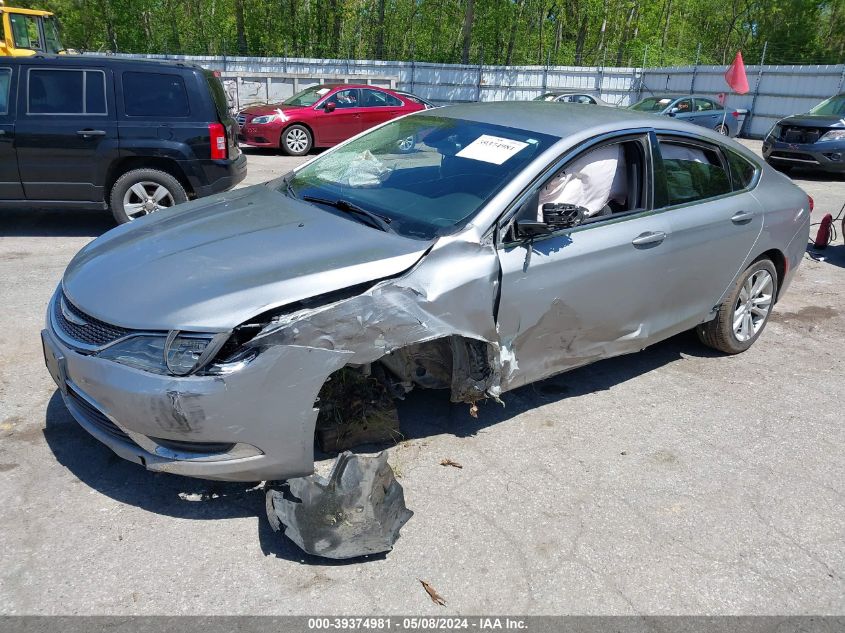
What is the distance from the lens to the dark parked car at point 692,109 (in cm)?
1875

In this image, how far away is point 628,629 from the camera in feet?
8.72

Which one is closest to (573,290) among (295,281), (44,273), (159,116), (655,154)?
(655,154)

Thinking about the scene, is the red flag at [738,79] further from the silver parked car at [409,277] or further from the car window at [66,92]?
the car window at [66,92]

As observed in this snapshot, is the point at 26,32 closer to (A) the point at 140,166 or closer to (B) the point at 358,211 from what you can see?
(A) the point at 140,166

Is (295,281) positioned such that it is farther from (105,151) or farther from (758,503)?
(105,151)

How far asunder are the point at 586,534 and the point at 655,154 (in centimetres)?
236

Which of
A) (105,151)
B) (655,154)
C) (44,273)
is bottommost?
(44,273)

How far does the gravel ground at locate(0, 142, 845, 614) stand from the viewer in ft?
9.06

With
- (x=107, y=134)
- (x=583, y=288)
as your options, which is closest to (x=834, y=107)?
(x=583, y=288)

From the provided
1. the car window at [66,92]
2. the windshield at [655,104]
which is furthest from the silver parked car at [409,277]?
the windshield at [655,104]

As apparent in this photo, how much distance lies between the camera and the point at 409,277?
3.23m

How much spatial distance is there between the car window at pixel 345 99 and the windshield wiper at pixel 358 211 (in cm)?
1202

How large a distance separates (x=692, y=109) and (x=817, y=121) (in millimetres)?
5558

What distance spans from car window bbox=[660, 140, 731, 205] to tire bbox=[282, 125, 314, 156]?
1153cm
